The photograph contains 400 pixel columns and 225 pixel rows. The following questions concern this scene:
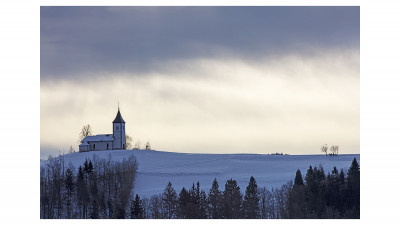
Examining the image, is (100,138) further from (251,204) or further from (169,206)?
(251,204)

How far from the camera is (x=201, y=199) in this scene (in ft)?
207

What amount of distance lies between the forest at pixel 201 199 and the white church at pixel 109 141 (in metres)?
27.9

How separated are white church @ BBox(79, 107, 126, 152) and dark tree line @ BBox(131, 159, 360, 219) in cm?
4236

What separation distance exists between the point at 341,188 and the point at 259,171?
2789 centimetres

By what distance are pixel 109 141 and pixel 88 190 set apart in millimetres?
35123

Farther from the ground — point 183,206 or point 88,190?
point 88,190

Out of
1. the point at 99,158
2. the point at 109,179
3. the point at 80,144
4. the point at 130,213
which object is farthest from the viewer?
the point at 80,144

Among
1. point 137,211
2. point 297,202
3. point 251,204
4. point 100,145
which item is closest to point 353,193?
point 297,202

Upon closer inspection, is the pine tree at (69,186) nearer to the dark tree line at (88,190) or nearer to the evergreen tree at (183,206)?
the dark tree line at (88,190)

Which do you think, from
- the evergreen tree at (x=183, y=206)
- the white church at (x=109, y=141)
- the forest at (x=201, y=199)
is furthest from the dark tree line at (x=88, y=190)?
the white church at (x=109, y=141)

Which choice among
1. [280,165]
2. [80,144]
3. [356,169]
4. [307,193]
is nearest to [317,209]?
[307,193]

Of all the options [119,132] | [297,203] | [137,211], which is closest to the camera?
[297,203]

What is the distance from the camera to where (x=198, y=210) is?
199ft

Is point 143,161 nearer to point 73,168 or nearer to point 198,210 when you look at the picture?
point 73,168
